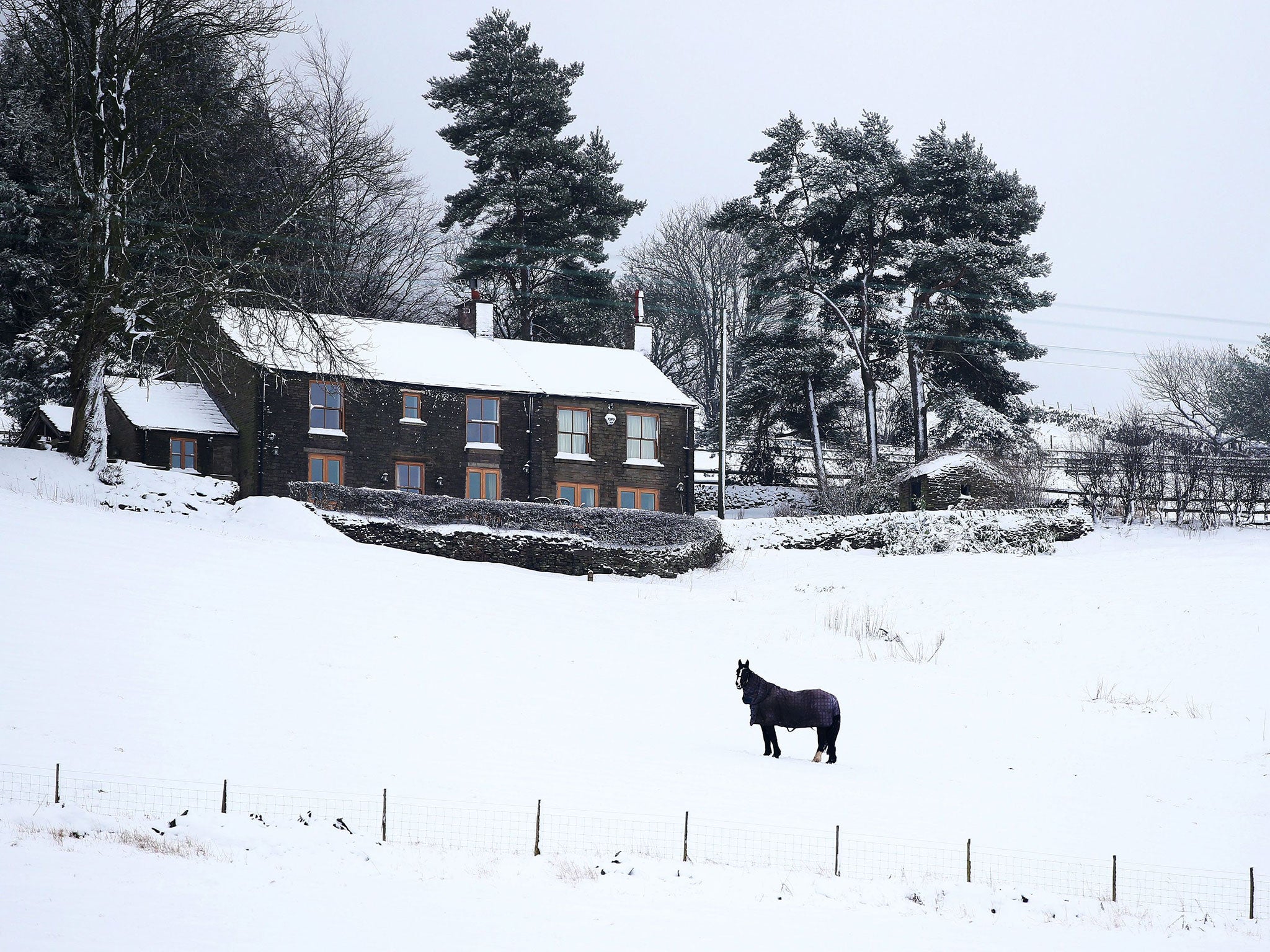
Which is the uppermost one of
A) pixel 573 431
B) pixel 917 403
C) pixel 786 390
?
pixel 786 390

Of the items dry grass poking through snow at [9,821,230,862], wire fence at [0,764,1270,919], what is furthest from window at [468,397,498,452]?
dry grass poking through snow at [9,821,230,862]

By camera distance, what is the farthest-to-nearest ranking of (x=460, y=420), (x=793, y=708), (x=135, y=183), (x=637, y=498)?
(x=637, y=498), (x=460, y=420), (x=135, y=183), (x=793, y=708)

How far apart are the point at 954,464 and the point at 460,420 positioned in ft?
56.3

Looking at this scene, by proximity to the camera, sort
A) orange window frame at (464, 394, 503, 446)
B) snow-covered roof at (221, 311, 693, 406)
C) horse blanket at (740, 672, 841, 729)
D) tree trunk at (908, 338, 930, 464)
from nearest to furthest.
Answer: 1. horse blanket at (740, 672, 841, 729)
2. snow-covered roof at (221, 311, 693, 406)
3. orange window frame at (464, 394, 503, 446)
4. tree trunk at (908, 338, 930, 464)

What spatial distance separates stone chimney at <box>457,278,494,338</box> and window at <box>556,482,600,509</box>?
751 cm

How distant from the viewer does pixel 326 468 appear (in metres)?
40.4

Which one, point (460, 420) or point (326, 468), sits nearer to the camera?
point (326, 468)

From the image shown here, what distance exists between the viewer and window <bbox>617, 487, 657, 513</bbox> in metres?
43.9

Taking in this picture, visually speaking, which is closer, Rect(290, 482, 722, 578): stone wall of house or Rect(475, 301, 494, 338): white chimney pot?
Rect(290, 482, 722, 578): stone wall of house

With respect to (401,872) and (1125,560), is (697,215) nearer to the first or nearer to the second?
(1125,560)

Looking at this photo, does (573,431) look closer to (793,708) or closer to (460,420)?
(460,420)

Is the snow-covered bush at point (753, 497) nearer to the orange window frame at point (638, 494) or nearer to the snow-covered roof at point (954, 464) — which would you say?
the orange window frame at point (638, 494)

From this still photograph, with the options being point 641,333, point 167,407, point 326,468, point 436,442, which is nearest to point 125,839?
point 326,468

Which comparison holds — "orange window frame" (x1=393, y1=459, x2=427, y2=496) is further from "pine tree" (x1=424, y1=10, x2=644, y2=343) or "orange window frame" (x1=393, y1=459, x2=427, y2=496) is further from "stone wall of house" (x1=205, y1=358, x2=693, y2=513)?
"pine tree" (x1=424, y1=10, x2=644, y2=343)
